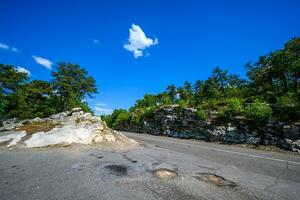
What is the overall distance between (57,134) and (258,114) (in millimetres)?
12662

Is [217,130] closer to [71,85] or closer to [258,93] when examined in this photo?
[258,93]

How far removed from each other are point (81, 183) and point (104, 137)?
21.8ft

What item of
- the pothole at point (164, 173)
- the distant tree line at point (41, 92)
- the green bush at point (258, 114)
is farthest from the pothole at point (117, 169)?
the distant tree line at point (41, 92)

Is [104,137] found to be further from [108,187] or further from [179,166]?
[108,187]

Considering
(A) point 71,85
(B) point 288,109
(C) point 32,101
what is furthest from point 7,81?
(B) point 288,109

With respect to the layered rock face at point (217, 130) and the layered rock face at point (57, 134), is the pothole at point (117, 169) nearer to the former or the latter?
the layered rock face at point (57, 134)

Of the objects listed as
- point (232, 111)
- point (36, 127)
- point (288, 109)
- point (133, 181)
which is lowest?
point (133, 181)

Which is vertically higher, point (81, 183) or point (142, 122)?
point (142, 122)

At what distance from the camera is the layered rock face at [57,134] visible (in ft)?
28.7

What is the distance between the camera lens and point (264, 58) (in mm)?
29719

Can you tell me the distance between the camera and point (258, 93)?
87.1 feet

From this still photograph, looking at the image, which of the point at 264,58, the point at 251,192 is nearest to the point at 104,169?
the point at 251,192

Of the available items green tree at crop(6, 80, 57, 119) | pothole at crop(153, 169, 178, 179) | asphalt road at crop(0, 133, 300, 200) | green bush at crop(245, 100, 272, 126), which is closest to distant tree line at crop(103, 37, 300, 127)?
green bush at crop(245, 100, 272, 126)

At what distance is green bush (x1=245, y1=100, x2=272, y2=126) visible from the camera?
40.5 ft
